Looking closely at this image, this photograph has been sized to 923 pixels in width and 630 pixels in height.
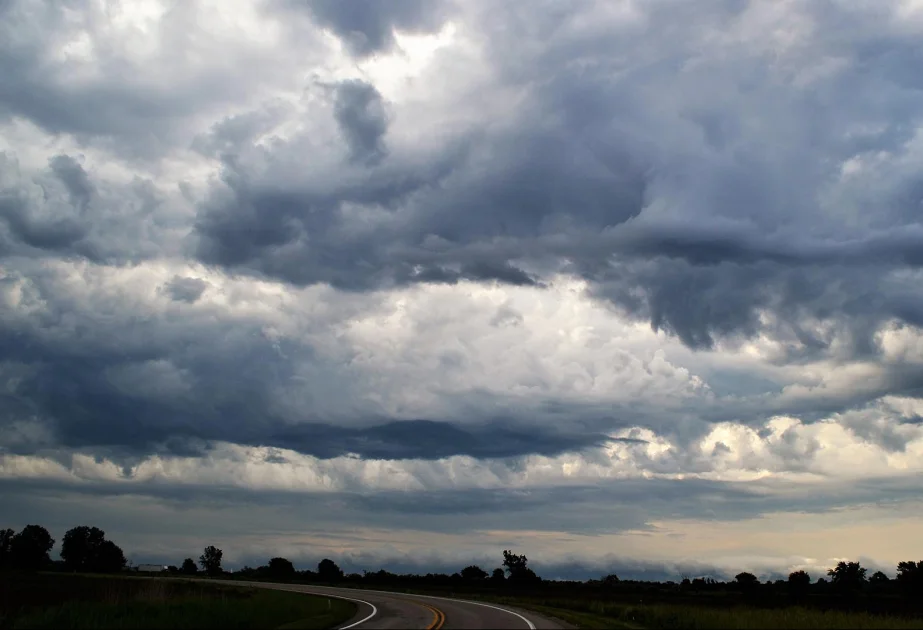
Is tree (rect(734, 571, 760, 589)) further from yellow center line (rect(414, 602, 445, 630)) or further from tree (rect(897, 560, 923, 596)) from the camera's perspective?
yellow center line (rect(414, 602, 445, 630))

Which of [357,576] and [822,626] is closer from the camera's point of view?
[822,626]

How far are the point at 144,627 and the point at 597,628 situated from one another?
21.8 metres

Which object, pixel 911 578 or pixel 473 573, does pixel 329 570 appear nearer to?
pixel 473 573

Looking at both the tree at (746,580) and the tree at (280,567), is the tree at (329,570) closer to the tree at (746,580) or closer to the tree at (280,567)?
the tree at (280,567)

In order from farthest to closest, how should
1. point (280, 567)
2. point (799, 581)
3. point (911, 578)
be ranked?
1. point (280, 567)
2. point (799, 581)
3. point (911, 578)

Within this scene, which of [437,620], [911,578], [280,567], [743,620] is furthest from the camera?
[280,567]

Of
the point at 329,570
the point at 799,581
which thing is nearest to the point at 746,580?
the point at 799,581

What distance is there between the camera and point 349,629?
39.7 meters

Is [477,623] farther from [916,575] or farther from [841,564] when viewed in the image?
[841,564]

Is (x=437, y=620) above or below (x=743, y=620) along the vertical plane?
below

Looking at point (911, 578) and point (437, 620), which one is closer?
point (437, 620)

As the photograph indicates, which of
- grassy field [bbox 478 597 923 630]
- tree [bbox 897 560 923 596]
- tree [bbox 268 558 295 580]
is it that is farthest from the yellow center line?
tree [bbox 268 558 295 580]

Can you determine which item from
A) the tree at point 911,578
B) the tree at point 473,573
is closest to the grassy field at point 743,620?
the tree at point 911,578

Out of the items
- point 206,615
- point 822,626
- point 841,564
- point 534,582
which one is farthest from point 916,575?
point 206,615
